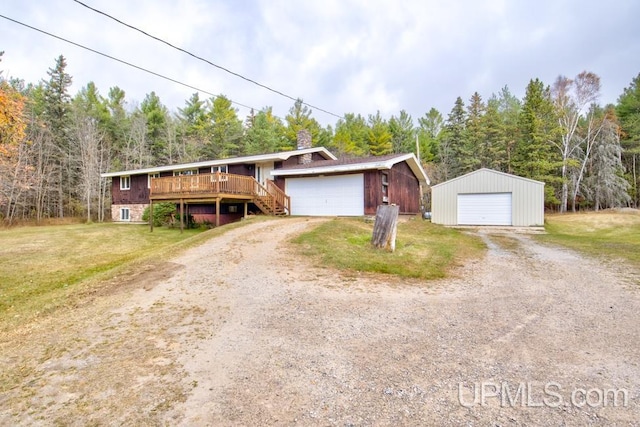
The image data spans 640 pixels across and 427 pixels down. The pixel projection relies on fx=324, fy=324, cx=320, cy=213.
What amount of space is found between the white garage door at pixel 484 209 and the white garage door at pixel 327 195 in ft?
22.9

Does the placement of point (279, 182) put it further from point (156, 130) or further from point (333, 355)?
point (156, 130)

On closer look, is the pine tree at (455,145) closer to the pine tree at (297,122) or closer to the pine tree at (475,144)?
the pine tree at (475,144)

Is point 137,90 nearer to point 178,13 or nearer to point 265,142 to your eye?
point 265,142

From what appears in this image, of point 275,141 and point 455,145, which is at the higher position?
point 275,141

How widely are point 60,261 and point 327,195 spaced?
35.9 feet

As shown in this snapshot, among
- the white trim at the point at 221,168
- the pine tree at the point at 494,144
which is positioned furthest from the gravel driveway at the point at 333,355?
the pine tree at the point at 494,144

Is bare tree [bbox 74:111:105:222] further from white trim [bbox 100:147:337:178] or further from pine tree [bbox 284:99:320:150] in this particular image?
pine tree [bbox 284:99:320:150]

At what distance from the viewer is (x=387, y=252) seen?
8.51 meters

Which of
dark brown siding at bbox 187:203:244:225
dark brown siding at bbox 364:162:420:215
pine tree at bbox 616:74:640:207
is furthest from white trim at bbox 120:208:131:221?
pine tree at bbox 616:74:640:207

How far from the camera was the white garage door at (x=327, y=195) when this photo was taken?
623 inches

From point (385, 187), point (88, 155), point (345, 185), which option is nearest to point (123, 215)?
point (88, 155)

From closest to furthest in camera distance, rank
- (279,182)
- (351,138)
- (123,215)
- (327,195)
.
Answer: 1. (327,195)
2. (279,182)
3. (123,215)
4. (351,138)

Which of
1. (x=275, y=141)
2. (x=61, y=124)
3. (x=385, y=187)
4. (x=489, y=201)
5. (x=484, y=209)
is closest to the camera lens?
(x=385, y=187)

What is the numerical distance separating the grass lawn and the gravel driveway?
1531mm
